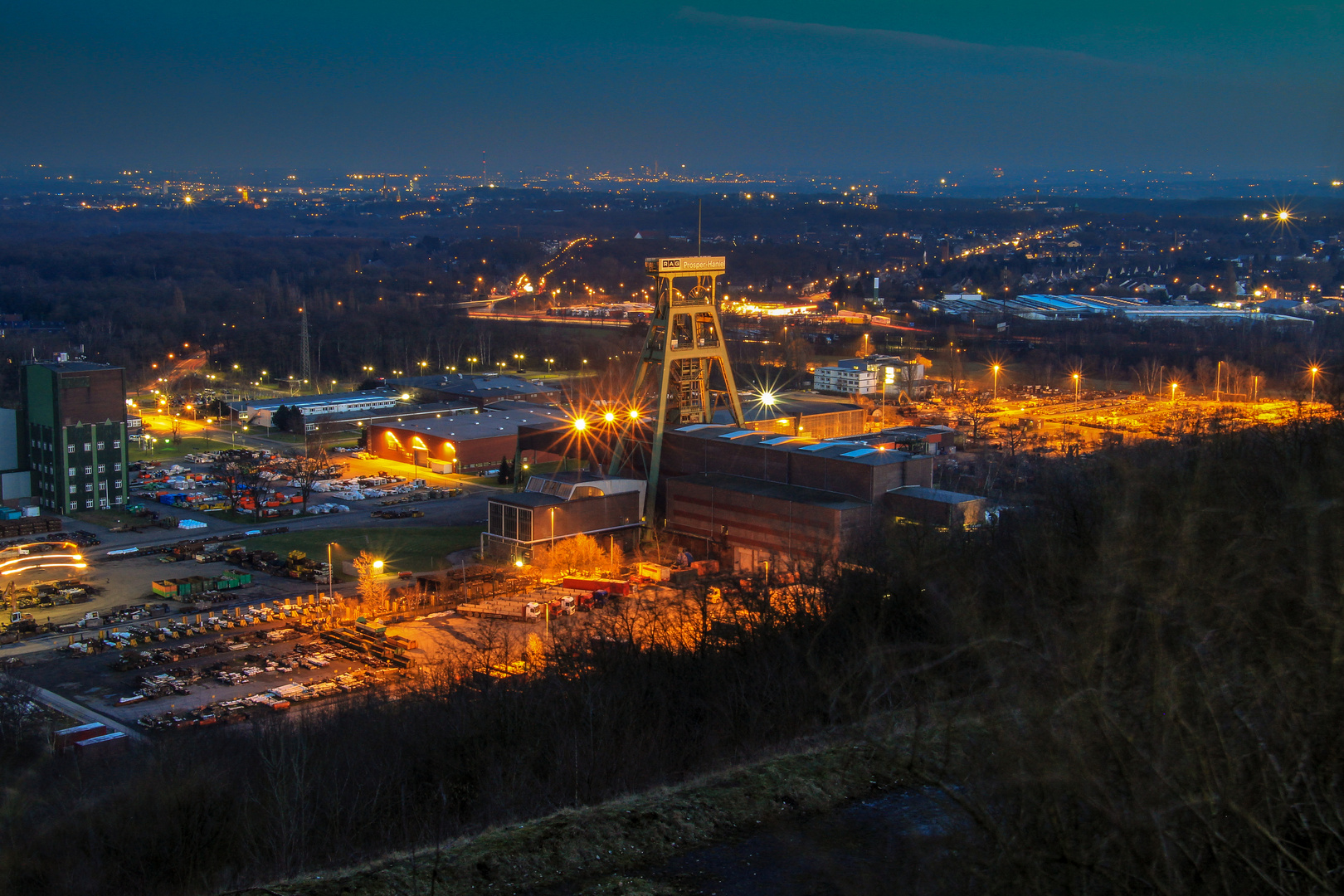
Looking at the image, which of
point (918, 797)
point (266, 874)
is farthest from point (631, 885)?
point (266, 874)

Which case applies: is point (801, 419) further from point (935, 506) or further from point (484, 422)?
point (484, 422)

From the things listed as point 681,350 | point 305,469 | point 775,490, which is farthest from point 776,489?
point 305,469

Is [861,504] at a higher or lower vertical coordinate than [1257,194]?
lower

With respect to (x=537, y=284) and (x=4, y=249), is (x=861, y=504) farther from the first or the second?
(x=4, y=249)

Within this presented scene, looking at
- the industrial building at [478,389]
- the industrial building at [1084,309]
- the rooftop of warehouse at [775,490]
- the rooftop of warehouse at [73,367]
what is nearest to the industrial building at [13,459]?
the rooftop of warehouse at [73,367]

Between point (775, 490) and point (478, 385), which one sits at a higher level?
point (775, 490)
